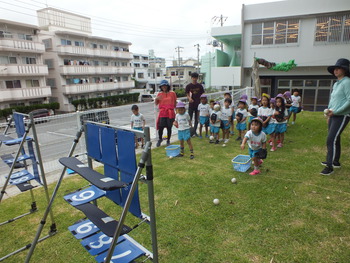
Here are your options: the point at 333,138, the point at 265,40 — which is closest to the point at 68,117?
the point at 333,138

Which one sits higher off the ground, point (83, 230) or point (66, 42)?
point (66, 42)

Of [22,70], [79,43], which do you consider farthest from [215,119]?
[79,43]

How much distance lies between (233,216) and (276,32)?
1850cm

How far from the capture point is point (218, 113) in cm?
724

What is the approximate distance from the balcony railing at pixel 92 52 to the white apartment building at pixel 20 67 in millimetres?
3253

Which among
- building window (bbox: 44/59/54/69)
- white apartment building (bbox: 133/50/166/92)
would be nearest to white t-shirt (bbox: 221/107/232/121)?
building window (bbox: 44/59/54/69)

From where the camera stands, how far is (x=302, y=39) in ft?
57.5

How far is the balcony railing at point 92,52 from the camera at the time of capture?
91.5 ft

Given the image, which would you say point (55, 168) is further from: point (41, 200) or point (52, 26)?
point (52, 26)

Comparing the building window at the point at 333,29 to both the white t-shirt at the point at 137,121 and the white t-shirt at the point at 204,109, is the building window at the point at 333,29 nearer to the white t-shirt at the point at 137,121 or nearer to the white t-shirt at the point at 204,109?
the white t-shirt at the point at 204,109

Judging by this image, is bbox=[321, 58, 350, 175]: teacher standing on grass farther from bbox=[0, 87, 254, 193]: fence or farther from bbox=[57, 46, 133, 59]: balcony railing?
bbox=[57, 46, 133, 59]: balcony railing

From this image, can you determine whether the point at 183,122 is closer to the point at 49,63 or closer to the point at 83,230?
the point at 83,230

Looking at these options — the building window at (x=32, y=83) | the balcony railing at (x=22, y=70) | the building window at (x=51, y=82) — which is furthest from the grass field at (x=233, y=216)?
the building window at (x=51, y=82)

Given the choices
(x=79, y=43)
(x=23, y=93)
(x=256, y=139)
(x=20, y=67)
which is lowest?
(x=256, y=139)
